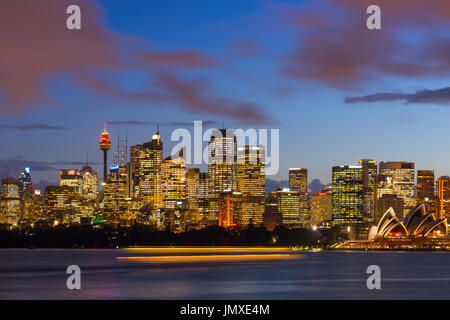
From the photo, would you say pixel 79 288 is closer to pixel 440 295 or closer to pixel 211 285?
pixel 211 285

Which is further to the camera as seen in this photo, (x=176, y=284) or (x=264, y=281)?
(x=264, y=281)

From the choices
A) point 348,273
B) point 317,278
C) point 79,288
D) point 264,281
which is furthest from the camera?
point 348,273

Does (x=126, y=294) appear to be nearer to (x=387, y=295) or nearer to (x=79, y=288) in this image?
(x=79, y=288)
